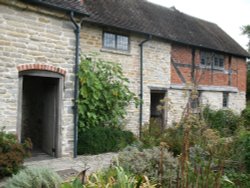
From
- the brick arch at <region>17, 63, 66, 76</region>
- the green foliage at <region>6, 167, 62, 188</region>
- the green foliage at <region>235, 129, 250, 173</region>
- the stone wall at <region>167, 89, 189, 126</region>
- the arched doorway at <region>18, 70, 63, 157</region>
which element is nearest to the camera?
the green foliage at <region>6, 167, 62, 188</region>

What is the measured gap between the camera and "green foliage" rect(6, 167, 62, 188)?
15.1ft

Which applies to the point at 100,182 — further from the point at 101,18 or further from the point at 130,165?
the point at 101,18

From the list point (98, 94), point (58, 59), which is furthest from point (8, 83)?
point (98, 94)

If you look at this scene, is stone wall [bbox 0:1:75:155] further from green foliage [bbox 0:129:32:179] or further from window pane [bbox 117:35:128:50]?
window pane [bbox 117:35:128:50]

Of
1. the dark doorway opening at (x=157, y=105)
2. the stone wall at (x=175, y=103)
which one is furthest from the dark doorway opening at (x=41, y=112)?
the stone wall at (x=175, y=103)

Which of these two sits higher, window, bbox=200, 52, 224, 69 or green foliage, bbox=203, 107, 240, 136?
window, bbox=200, 52, 224, 69

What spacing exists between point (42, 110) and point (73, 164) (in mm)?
2792

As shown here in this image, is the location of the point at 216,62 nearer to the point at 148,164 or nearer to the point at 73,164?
the point at 73,164

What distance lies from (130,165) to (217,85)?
13313 millimetres

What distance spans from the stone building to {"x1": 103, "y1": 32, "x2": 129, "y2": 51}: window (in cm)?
4

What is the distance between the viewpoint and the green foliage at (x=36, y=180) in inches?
181

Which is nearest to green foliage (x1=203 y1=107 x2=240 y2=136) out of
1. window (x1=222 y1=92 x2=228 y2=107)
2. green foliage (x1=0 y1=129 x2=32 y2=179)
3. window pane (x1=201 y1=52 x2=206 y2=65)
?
window (x1=222 y1=92 x2=228 y2=107)

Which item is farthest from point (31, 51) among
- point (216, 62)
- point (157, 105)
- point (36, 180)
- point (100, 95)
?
point (216, 62)

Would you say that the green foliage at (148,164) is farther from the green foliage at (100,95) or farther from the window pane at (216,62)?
the window pane at (216,62)
